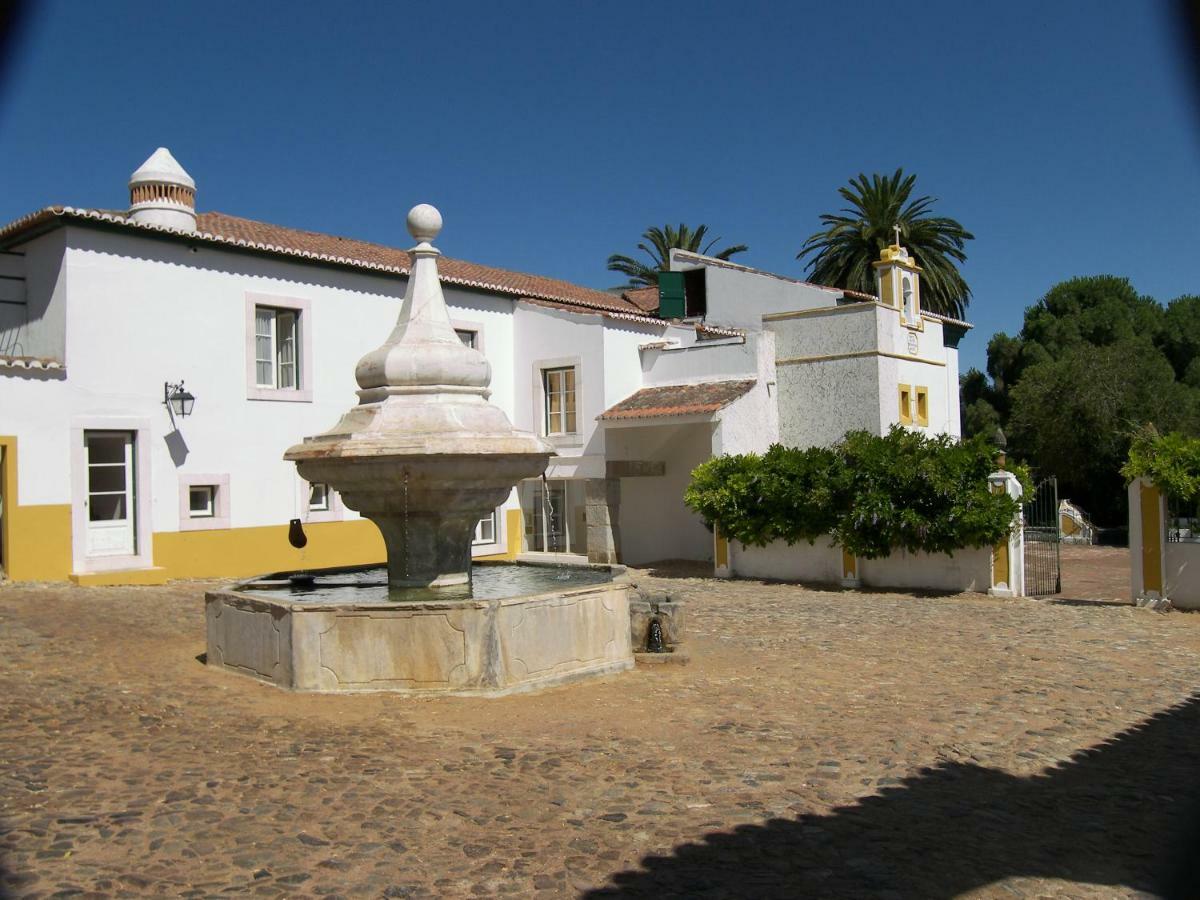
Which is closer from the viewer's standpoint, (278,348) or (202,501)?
(202,501)

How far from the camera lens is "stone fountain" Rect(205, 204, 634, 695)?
26.1 ft

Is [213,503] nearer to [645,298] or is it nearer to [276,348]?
[276,348]

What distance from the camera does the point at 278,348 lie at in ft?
63.2

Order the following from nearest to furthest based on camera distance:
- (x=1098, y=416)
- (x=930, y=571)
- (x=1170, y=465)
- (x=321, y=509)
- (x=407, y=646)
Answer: (x=407, y=646)
(x=1170, y=465)
(x=930, y=571)
(x=321, y=509)
(x=1098, y=416)

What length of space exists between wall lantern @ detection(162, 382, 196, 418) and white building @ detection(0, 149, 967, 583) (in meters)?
0.09

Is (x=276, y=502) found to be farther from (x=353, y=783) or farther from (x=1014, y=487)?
(x=353, y=783)

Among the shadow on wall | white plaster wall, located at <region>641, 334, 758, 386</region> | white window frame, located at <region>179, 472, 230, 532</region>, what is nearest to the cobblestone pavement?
the shadow on wall

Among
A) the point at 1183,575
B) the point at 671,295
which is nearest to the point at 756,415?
the point at 671,295

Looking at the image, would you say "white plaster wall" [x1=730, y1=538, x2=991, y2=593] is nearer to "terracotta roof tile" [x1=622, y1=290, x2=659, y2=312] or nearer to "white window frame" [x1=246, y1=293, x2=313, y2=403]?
"white window frame" [x1=246, y1=293, x2=313, y2=403]

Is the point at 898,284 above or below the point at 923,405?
above

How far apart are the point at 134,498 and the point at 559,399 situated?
9247 millimetres

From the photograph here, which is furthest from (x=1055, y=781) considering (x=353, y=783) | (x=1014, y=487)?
(x=1014, y=487)

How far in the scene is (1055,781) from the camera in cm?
609

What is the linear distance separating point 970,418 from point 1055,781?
134 feet
